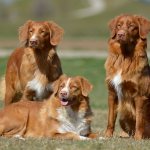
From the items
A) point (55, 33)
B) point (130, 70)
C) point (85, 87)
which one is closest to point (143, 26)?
point (130, 70)

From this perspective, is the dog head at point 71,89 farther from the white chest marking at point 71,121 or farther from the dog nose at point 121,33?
the dog nose at point 121,33

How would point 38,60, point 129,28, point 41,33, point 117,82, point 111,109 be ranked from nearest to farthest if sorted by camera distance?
point 129,28 < point 117,82 < point 111,109 < point 41,33 < point 38,60

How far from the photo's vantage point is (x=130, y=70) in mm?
12289

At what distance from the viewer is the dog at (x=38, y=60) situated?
13453 mm

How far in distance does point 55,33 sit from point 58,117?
2369mm

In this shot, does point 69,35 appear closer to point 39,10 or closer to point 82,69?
point 82,69

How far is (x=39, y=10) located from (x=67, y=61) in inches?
4241

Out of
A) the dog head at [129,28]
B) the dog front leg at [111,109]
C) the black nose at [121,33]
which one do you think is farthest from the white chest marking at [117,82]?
the black nose at [121,33]

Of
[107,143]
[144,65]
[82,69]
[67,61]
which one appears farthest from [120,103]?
[67,61]

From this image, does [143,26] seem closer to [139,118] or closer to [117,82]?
[117,82]

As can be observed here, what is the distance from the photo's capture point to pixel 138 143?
36.3 feet

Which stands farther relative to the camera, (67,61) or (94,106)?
(67,61)

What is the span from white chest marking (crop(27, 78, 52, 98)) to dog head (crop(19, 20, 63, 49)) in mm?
758

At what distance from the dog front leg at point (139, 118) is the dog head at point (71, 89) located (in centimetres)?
103
